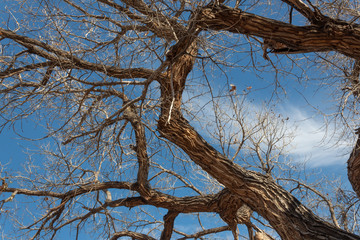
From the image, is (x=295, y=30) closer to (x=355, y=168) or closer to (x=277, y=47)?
(x=277, y=47)

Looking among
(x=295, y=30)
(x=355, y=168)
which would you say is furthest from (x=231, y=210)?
(x=295, y=30)

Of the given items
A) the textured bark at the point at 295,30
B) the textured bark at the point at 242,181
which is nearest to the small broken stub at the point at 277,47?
the textured bark at the point at 295,30

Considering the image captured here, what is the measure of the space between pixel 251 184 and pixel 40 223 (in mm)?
4063

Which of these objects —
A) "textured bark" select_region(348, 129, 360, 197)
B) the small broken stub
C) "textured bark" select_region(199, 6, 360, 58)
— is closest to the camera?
"textured bark" select_region(199, 6, 360, 58)

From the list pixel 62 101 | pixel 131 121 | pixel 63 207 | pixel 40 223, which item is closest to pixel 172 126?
pixel 131 121

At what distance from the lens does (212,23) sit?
427cm

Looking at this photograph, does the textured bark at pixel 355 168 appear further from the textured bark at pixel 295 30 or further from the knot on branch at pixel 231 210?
the textured bark at pixel 295 30

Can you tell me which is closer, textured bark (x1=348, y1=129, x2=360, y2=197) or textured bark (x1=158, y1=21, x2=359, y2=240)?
textured bark (x1=158, y1=21, x2=359, y2=240)

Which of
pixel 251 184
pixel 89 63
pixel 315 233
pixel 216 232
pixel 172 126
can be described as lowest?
pixel 315 233

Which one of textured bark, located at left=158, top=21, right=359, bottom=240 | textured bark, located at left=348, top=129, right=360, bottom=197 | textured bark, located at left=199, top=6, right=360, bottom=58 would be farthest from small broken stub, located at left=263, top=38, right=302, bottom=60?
textured bark, located at left=348, top=129, right=360, bottom=197

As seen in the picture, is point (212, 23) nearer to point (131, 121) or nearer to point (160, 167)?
point (131, 121)

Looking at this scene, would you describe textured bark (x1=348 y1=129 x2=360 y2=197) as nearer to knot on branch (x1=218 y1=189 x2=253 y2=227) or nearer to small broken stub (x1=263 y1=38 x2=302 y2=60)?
knot on branch (x1=218 y1=189 x2=253 y2=227)

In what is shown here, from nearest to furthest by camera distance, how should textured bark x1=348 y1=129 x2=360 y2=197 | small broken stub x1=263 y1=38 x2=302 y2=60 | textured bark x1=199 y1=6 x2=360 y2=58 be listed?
textured bark x1=199 y1=6 x2=360 y2=58, small broken stub x1=263 y1=38 x2=302 y2=60, textured bark x1=348 y1=129 x2=360 y2=197

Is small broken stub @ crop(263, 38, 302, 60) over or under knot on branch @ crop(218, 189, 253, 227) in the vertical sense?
over
